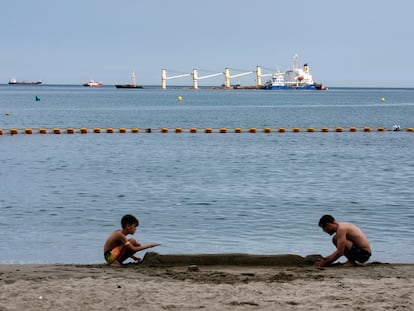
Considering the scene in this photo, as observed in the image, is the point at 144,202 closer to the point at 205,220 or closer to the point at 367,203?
the point at 205,220

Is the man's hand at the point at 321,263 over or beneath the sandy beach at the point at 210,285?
beneath

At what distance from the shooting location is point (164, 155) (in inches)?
1523

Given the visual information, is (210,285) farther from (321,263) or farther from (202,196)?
(202,196)

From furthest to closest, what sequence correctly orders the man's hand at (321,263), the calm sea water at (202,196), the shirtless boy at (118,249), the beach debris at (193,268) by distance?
the calm sea water at (202,196) → the shirtless boy at (118,249) → the man's hand at (321,263) → the beach debris at (193,268)

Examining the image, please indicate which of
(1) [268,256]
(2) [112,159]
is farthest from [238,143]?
(1) [268,256]

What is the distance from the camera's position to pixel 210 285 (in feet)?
34.8

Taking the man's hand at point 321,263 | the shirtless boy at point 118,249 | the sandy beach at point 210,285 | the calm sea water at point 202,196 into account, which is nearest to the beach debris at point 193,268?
the sandy beach at point 210,285

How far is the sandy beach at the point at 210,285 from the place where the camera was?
9.52 metres

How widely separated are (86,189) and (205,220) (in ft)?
24.2

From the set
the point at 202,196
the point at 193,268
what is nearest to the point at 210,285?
the point at 193,268

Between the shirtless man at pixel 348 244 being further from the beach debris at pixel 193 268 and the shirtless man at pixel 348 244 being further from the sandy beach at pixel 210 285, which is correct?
the beach debris at pixel 193 268

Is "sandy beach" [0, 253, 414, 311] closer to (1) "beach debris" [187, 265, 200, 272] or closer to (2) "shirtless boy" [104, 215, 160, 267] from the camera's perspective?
(1) "beach debris" [187, 265, 200, 272]

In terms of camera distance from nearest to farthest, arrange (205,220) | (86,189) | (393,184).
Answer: (205,220) < (86,189) < (393,184)

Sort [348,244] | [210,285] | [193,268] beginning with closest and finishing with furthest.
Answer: [210,285] < [193,268] < [348,244]
